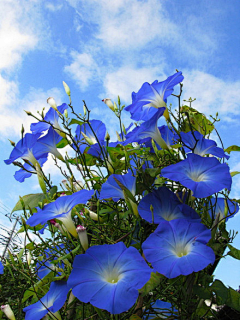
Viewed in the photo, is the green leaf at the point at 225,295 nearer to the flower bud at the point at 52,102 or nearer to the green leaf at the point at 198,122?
the green leaf at the point at 198,122

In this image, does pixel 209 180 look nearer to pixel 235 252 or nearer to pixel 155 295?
pixel 235 252

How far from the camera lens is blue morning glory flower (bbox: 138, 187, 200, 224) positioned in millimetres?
995

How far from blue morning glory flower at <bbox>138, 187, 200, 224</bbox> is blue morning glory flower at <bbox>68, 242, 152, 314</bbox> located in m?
0.16

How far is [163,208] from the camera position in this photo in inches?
40.5

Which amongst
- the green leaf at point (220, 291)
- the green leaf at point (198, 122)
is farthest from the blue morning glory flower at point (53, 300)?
the green leaf at point (198, 122)

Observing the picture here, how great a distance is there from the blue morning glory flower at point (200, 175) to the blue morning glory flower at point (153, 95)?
12.0 inches

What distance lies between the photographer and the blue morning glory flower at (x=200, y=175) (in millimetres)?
913

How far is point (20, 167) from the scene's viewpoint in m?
1.43

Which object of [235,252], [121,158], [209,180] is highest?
[121,158]

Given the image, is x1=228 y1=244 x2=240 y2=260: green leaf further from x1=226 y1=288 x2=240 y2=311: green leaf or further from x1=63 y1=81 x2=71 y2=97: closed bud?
x1=63 y1=81 x2=71 y2=97: closed bud

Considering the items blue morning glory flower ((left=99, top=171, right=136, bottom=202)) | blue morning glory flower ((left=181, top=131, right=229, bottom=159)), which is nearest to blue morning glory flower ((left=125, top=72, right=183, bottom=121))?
blue morning glory flower ((left=181, top=131, right=229, bottom=159))

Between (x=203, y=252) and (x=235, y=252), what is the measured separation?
0.75 feet

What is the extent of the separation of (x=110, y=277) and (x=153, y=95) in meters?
0.70

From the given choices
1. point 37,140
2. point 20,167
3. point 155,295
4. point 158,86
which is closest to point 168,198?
point 155,295
